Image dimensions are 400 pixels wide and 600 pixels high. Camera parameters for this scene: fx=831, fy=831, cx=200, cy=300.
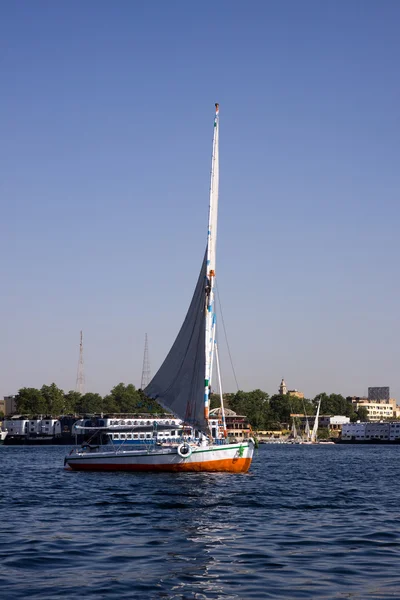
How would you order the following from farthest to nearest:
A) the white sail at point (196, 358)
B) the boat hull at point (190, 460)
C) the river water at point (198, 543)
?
the white sail at point (196, 358)
the boat hull at point (190, 460)
the river water at point (198, 543)

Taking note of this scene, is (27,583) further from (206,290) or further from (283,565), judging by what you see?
(206,290)

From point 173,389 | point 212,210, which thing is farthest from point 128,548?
point 212,210

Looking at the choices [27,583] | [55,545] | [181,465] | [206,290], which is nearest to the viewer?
[27,583]

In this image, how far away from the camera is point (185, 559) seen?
24359 millimetres

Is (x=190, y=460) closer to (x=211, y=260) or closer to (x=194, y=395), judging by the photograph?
(x=194, y=395)

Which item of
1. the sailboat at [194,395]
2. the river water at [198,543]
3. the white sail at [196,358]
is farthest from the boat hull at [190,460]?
the river water at [198,543]

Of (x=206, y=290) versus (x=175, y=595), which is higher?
(x=206, y=290)

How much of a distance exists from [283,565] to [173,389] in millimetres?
45333

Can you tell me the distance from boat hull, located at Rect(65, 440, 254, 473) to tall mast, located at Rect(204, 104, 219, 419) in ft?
11.5

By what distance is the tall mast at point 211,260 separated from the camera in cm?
6544

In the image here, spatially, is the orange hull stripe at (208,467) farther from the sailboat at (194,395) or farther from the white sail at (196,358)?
the white sail at (196,358)

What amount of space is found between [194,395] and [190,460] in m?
5.85

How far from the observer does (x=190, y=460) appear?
203ft

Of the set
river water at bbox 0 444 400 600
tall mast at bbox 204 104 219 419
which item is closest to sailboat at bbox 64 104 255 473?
tall mast at bbox 204 104 219 419
